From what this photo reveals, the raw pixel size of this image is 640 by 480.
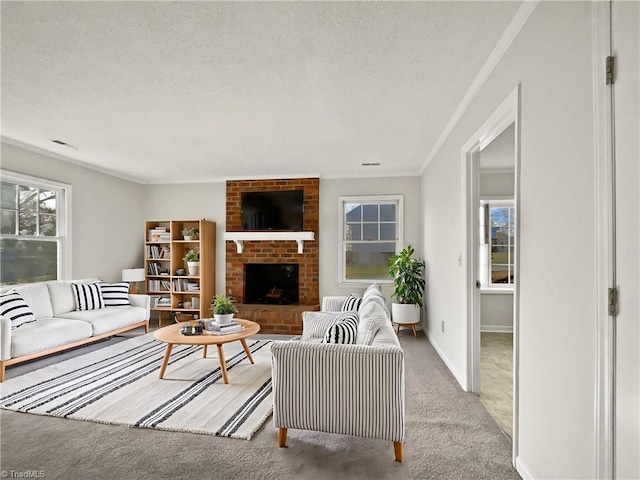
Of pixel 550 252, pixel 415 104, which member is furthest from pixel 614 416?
pixel 415 104

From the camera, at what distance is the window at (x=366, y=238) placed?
5.97 m

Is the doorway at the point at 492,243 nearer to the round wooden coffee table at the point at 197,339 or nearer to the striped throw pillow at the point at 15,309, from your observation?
the round wooden coffee table at the point at 197,339

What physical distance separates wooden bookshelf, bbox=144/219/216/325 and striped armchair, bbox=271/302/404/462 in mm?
4162

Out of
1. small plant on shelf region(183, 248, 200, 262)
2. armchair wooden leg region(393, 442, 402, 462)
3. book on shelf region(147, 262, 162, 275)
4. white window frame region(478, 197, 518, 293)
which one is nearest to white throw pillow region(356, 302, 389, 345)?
armchair wooden leg region(393, 442, 402, 462)

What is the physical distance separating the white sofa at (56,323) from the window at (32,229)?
11.4 inches

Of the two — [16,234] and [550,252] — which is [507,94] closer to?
[550,252]

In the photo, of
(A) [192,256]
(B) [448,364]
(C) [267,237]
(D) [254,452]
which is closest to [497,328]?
(B) [448,364]

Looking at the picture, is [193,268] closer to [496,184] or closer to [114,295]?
[114,295]

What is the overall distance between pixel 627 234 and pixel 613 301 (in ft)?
0.78

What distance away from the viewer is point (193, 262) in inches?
234

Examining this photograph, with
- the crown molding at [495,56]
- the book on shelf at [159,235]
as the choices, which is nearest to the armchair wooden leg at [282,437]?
the crown molding at [495,56]

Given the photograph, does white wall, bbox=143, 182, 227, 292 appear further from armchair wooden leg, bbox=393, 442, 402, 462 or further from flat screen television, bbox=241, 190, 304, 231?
armchair wooden leg, bbox=393, 442, 402, 462

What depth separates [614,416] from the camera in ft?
4.12

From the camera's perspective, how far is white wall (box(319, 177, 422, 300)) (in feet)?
19.2
